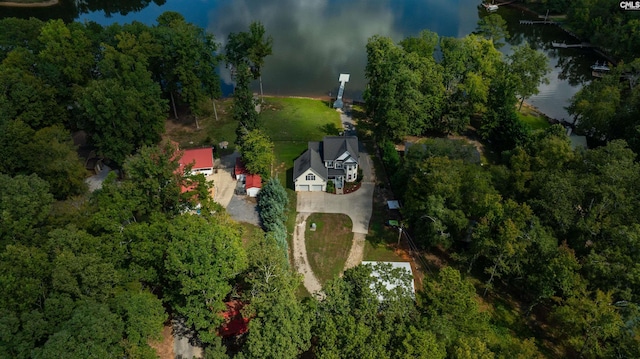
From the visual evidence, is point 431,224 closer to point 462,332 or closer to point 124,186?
point 462,332

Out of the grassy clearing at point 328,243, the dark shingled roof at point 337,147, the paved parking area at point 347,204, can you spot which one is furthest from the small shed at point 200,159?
the grassy clearing at point 328,243

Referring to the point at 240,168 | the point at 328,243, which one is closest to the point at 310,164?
the point at 240,168

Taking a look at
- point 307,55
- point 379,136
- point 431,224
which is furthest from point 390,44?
point 431,224

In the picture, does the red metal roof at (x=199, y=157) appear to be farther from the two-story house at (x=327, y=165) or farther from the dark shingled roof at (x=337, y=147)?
the dark shingled roof at (x=337, y=147)

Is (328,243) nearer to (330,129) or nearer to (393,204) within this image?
(393,204)

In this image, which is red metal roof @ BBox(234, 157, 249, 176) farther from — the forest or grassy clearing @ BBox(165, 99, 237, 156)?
grassy clearing @ BBox(165, 99, 237, 156)

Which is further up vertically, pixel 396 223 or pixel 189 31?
pixel 189 31
